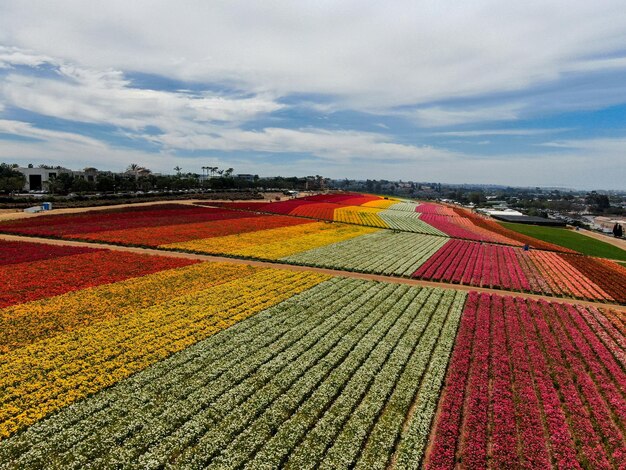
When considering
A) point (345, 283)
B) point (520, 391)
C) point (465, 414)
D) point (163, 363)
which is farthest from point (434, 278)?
point (163, 363)

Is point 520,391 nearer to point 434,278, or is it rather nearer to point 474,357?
point 474,357

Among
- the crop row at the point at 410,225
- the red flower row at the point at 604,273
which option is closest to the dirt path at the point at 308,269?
the red flower row at the point at 604,273

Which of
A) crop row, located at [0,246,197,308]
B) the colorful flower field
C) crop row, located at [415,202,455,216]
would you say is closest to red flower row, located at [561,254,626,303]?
the colorful flower field

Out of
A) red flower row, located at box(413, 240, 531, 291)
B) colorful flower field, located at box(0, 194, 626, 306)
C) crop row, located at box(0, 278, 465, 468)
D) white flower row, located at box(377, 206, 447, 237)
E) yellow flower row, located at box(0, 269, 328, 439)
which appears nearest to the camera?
crop row, located at box(0, 278, 465, 468)

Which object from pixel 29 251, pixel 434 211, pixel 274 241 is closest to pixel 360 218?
pixel 274 241

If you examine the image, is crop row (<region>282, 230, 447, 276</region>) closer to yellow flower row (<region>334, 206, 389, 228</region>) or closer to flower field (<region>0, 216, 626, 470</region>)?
flower field (<region>0, 216, 626, 470</region>)
